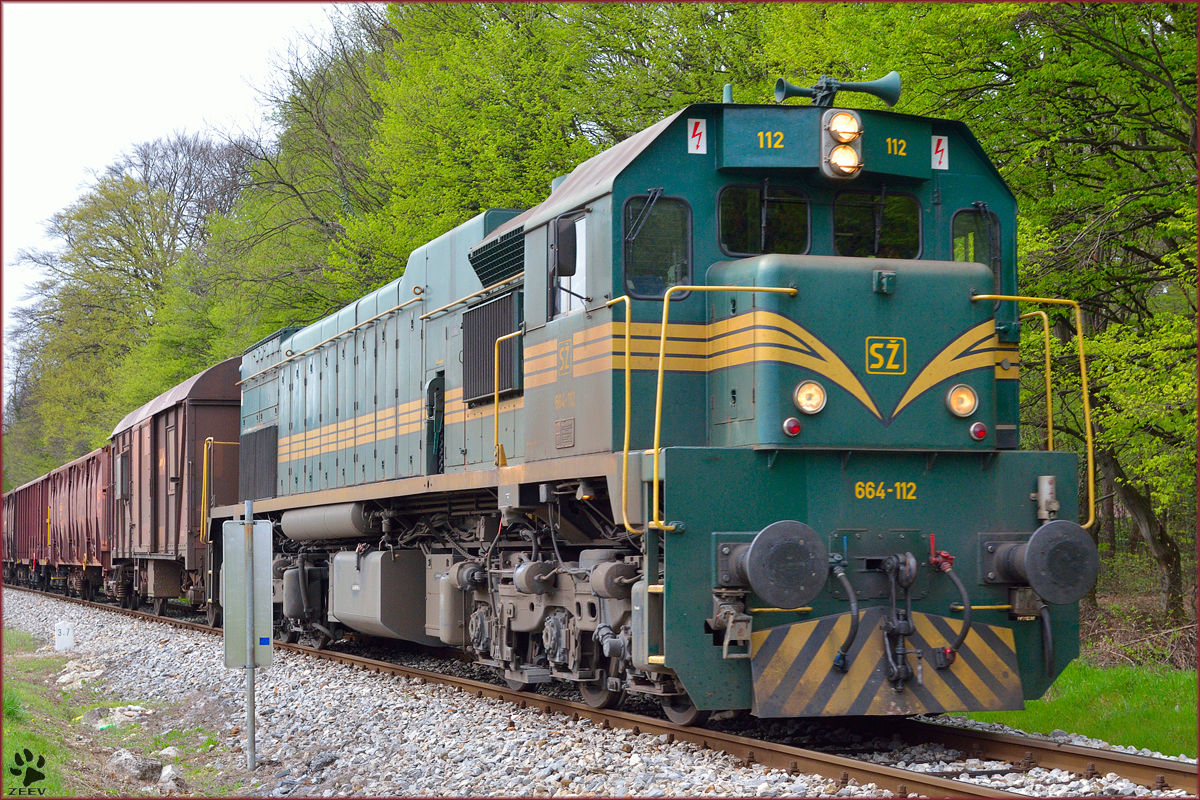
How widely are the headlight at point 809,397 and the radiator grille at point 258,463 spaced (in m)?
10.6

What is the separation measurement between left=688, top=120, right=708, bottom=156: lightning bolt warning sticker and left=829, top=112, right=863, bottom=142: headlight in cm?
78

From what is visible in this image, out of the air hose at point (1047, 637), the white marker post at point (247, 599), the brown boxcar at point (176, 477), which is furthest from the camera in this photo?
the brown boxcar at point (176, 477)

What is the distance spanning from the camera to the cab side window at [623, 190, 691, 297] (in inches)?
273

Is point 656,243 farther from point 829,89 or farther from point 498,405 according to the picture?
point 498,405

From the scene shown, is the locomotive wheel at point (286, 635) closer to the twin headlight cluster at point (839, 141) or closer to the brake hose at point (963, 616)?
the brake hose at point (963, 616)

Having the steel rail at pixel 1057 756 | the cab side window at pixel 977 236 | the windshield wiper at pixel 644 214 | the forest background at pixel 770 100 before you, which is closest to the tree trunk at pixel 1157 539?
the forest background at pixel 770 100

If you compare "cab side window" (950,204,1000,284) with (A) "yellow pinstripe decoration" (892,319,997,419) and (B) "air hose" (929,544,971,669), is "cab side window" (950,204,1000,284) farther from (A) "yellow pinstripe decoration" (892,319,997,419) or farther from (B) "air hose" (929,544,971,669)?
(B) "air hose" (929,544,971,669)

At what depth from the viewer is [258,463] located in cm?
1614

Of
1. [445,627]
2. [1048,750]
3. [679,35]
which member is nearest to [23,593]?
[679,35]

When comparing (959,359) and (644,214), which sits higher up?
(644,214)

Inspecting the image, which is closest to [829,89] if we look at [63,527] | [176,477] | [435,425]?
[435,425]

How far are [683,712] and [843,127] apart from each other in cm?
381

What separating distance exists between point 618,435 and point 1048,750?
3.00 m

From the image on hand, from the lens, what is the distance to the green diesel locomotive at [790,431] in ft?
20.7
